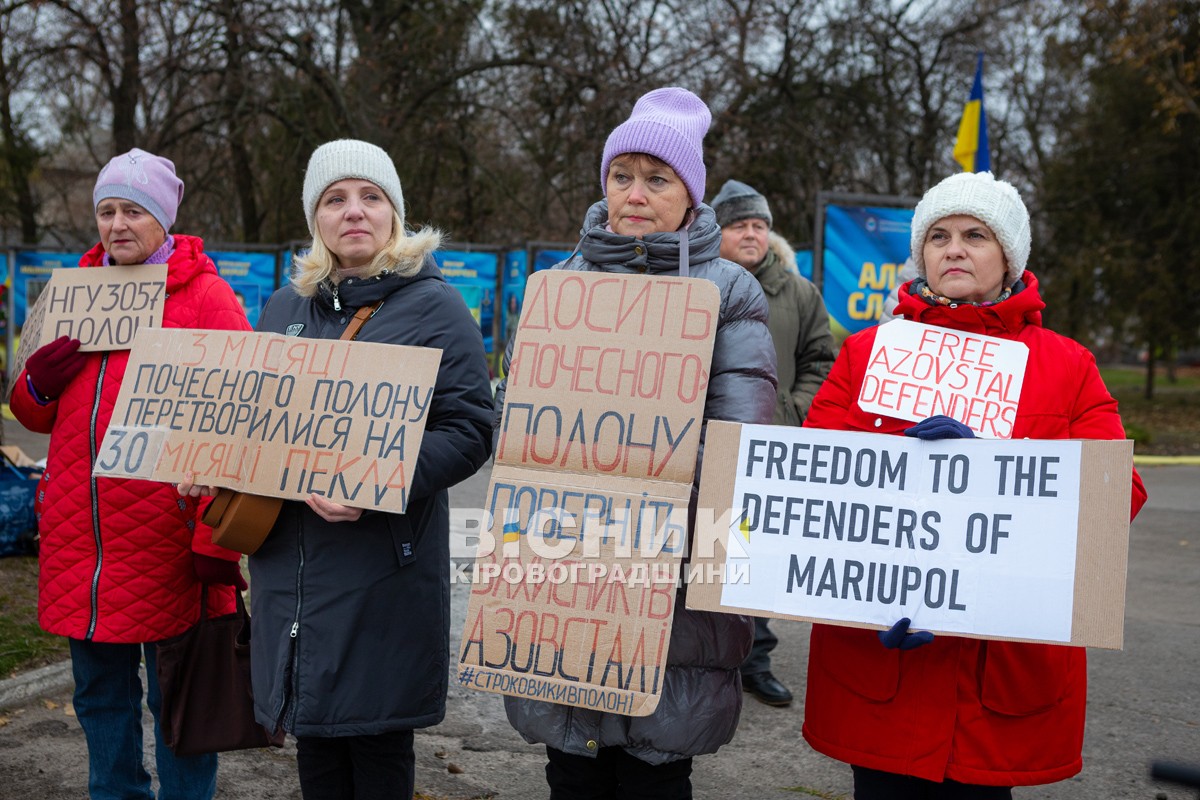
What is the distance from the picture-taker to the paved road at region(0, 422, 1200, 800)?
12.2 ft

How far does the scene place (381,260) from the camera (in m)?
2.74

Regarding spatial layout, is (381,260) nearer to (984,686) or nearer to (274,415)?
(274,415)

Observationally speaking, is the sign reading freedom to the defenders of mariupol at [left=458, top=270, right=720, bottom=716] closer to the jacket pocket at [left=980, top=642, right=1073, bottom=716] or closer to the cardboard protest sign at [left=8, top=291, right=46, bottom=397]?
the jacket pocket at [left=980, top=642, right=1073, bottom=716]

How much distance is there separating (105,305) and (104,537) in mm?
651

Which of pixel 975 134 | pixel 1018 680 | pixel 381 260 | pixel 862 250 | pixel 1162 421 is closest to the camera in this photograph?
pixel 1018 680

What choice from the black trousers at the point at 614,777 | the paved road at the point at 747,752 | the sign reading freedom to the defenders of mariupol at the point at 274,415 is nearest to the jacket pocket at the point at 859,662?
the black trousers at the point at 614,777

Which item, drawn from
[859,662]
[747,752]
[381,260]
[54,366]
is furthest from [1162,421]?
[54,366]

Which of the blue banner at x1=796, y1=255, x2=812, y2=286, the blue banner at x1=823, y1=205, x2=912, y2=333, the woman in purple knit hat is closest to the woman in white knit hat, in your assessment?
the woman in purple knit hat

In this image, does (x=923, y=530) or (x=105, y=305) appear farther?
(x=105, y=305)

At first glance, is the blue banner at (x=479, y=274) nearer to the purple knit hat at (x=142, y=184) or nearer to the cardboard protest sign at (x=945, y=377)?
the purple knit hat at (x=142, y=184)

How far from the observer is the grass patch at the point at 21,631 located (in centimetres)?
460

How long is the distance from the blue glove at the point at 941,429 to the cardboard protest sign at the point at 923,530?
0.02m

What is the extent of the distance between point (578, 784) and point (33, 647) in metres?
3.21


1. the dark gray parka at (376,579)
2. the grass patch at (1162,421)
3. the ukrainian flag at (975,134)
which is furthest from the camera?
the grass patch at (1162,421)
